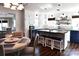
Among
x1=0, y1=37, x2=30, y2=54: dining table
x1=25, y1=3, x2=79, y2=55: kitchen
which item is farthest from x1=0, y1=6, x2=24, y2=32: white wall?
x1=0, y1=37, x2=30, y2=54: dining table

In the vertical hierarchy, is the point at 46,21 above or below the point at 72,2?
below

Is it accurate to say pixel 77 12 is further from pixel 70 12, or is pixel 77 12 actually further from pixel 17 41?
pixel 17 41

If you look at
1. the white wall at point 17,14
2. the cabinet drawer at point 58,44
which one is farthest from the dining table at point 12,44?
the cabinet drawer at point 58,44

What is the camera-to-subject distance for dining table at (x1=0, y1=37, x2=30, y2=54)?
154 cm

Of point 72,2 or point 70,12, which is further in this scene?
point 70,12

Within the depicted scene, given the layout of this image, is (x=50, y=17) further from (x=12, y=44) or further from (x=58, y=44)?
(x=58, y=44)

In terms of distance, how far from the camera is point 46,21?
3.51 feet

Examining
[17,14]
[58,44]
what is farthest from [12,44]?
[58,44]

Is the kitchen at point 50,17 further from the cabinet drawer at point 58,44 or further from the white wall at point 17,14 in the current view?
the cabinet drawer at point 58,44

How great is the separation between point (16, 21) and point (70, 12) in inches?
17.7

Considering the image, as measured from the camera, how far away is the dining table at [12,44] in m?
1.54

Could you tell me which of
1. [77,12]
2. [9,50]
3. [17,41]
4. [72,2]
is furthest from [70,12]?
[17,41]

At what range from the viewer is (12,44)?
5.92ft

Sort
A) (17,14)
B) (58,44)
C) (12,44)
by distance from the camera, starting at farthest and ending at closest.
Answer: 1. (58,44)
2. (12,44)
3. (17,14)
